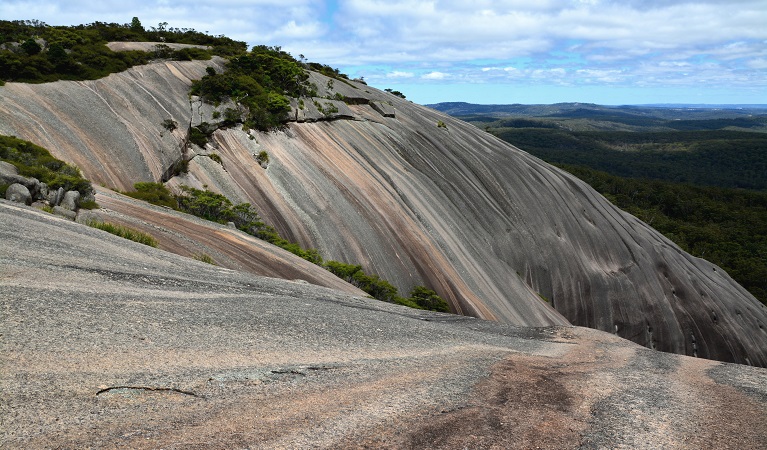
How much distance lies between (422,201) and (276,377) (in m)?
28.8

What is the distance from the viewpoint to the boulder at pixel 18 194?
16422 mm

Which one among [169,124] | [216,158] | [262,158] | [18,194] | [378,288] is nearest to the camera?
[18,194]

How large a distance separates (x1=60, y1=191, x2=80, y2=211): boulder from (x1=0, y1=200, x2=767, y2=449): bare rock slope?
352 centimetres

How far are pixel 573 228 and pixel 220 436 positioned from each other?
45819 mm

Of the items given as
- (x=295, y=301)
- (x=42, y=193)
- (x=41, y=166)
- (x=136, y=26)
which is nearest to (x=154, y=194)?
(x=41, y=166)

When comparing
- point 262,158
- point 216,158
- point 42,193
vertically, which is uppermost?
point 262,158

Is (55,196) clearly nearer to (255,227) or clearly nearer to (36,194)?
(36,194)

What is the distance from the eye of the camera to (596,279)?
147ft

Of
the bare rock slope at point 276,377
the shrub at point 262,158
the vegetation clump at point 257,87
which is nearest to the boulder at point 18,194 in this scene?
the bare rock slope at point 276,377

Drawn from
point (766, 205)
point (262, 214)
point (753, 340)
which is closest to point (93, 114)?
point (262, 214)

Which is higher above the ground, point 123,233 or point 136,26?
point 136,26

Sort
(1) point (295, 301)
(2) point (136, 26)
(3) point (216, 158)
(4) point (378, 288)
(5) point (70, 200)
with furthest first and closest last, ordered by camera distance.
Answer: (2) point (136, 26) < (3) point (216, 158) < (4) point (378, 288) < (5) point (70, 200) < (1) point (295, 301)

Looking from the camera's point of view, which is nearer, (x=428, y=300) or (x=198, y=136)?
(x=428, y=300)

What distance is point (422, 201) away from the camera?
121ft
